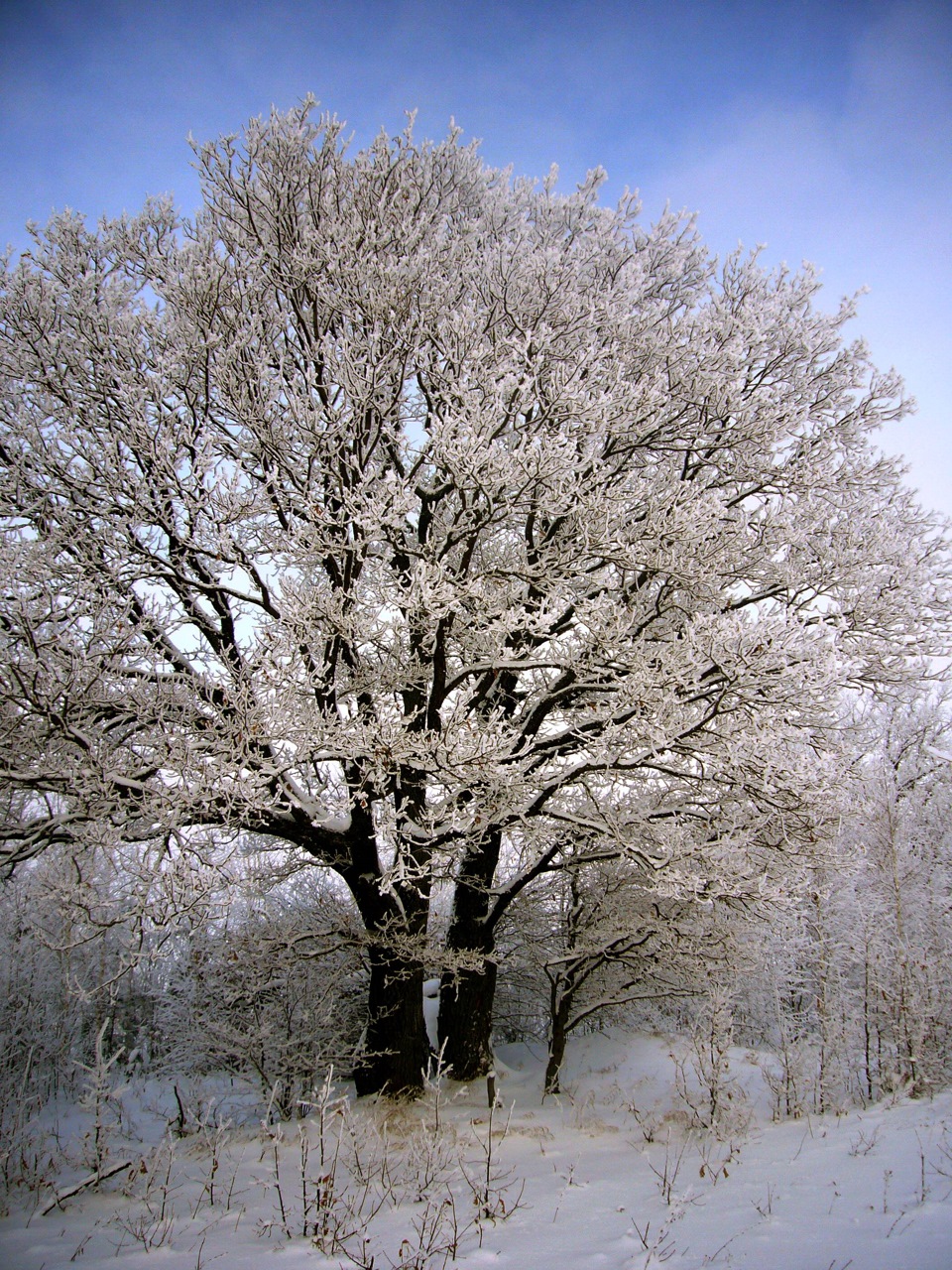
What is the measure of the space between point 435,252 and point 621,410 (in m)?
2.46

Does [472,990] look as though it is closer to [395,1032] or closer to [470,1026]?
[470,1026]

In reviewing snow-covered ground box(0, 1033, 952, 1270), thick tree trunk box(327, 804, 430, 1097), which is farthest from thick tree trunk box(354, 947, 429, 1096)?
snow-covered ground box(0, 1033, 952, 1270)

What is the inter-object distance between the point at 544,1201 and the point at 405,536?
5261mm

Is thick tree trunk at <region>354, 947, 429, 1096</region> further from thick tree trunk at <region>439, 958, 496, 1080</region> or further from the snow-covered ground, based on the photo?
thick tree trunk at <region>439, 958, 496, 1080</region>

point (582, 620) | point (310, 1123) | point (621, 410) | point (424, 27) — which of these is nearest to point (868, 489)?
point (621, 410)

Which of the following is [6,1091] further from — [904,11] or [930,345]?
[904,11]

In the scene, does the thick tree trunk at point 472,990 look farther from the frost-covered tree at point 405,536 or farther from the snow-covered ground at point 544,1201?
the snow-covered ground at point 544,1201

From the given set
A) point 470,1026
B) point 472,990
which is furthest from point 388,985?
point 470,1026

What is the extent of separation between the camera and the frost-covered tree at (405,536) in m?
→ 5.39

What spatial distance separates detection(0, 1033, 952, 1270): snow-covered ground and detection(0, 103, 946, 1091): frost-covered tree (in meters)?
1.82

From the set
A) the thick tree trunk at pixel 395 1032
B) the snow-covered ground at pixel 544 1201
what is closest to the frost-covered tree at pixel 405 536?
the thick tree trunk at pixel 395 1032

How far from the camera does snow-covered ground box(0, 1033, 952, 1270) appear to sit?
137 inches

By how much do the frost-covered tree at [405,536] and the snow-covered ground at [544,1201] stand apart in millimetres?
1818

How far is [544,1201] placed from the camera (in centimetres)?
470
